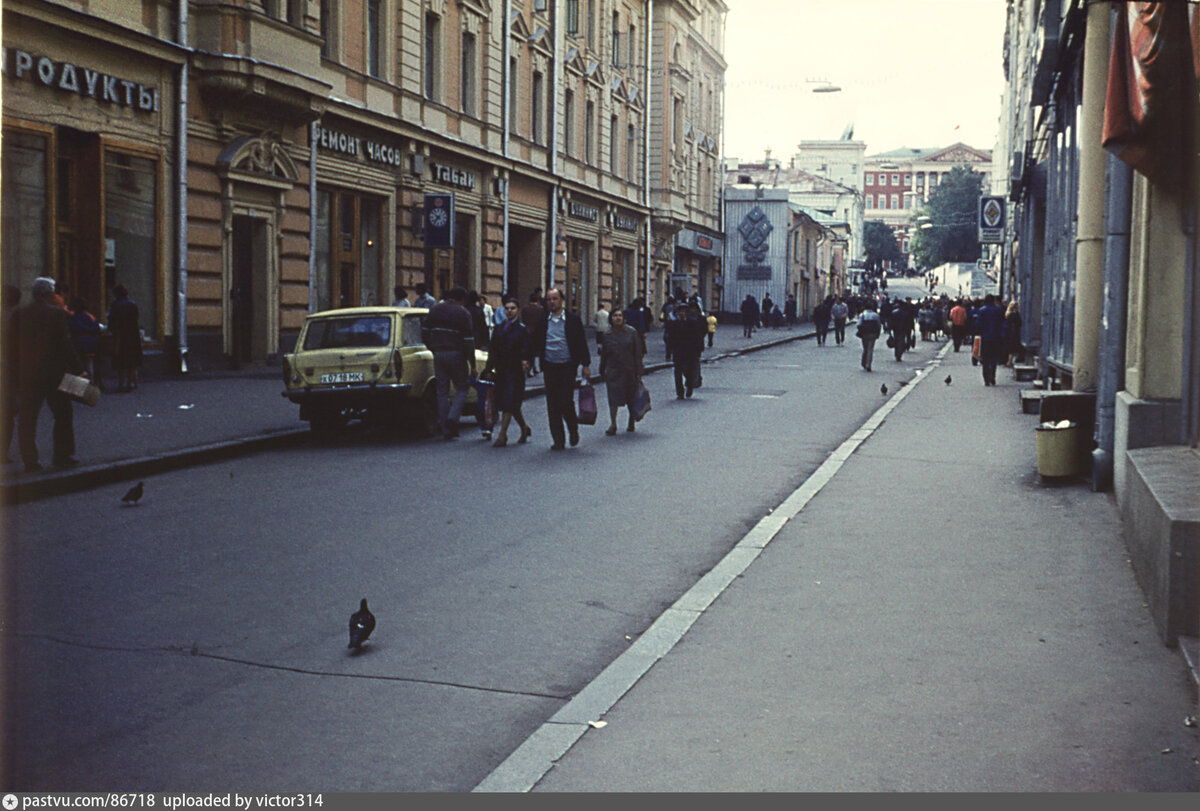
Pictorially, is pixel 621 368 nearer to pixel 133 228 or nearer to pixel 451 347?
pixel 451 347

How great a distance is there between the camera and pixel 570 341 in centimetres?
1448

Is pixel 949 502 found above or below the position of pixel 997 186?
below

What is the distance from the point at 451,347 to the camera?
1530 cm

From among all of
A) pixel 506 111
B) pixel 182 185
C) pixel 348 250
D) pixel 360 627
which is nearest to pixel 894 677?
pixel 360 627

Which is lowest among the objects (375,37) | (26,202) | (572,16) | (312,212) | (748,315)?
(748,315)

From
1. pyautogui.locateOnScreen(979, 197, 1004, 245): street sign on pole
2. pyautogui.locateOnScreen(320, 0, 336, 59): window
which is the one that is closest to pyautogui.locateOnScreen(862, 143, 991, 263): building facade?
pyautogui.locateOnScreen(979, 197, 1004, 245): street sign on pole

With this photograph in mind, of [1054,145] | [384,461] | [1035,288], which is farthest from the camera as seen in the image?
[1035,288]

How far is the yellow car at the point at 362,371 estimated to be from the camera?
1518cm

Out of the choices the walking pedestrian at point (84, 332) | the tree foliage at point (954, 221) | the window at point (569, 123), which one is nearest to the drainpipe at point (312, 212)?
the walking pedestrian at point (84, 332)

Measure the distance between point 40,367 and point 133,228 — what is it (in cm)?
968

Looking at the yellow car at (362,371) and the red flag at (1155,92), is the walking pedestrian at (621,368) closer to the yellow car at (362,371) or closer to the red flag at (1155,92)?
the yellow car at (362,371)

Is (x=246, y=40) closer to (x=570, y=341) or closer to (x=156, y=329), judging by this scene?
(x=156, y=329)

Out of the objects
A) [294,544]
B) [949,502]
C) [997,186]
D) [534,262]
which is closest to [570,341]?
[949,502]

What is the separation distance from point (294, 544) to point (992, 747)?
16.9 ft
